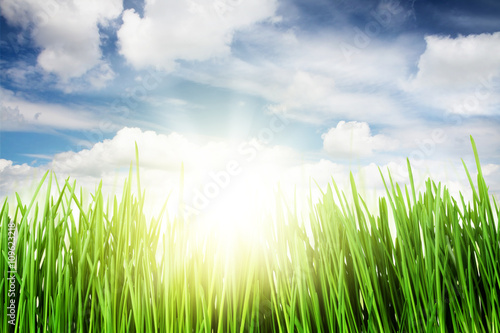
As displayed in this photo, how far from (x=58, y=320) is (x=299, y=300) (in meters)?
0.87

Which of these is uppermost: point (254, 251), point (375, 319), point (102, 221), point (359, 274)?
point (102, 221)

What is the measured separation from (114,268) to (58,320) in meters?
0.25

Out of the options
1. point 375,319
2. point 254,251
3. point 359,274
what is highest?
point 254,251

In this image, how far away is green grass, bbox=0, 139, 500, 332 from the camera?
1.27 meters

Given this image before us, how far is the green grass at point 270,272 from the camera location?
50.1 inches

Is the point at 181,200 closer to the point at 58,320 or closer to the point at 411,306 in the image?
the point at 58,320

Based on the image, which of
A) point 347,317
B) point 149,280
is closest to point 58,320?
point 149,280

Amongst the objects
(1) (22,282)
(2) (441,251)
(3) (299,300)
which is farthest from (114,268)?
(2) (441,251)

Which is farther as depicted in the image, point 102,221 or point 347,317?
point 102,221

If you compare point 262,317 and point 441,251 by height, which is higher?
point 441,251

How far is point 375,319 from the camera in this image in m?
1.32

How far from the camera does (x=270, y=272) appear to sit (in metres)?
1.29

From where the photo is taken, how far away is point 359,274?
4.31 ft

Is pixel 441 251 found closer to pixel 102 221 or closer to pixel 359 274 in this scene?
pixel 359 274
